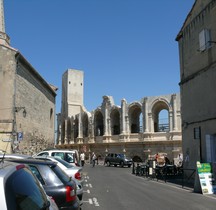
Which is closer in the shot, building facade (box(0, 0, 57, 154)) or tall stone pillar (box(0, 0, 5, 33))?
building facade (box(0, 0, 57, 154))

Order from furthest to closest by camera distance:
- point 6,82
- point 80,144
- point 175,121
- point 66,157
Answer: point 80,144
point 175,121
point 6,82
point 66,157

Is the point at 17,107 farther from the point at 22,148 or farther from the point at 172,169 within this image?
the point at 172,169

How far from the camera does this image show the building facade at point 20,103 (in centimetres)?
2730

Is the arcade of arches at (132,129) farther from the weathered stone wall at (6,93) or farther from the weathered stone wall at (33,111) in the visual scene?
the weathered stone wall at (6,93)

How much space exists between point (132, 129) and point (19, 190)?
4880 centimetres

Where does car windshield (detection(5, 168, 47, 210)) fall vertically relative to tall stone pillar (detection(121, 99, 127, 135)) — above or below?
below

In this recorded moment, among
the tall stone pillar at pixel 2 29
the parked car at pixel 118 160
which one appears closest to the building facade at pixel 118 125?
the parked car at pixel 118 160

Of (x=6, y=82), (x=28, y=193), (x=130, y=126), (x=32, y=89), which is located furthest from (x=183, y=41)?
(x=130, y=126)

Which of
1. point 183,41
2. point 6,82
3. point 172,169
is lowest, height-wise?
point 172,169

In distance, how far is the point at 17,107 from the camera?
92.6ft

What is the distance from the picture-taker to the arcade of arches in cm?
4431

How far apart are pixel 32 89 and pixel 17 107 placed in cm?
626

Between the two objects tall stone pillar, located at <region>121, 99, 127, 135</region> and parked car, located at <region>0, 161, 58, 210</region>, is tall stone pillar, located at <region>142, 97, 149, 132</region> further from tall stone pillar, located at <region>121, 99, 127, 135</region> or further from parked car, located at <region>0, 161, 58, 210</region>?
parked car, located at <region>0, 161, 58, 210</region>

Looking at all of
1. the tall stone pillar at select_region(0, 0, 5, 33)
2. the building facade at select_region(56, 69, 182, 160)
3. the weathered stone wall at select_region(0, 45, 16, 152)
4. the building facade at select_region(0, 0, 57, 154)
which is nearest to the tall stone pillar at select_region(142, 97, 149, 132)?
the building facade at select_region(56, 69, 182, 160)
